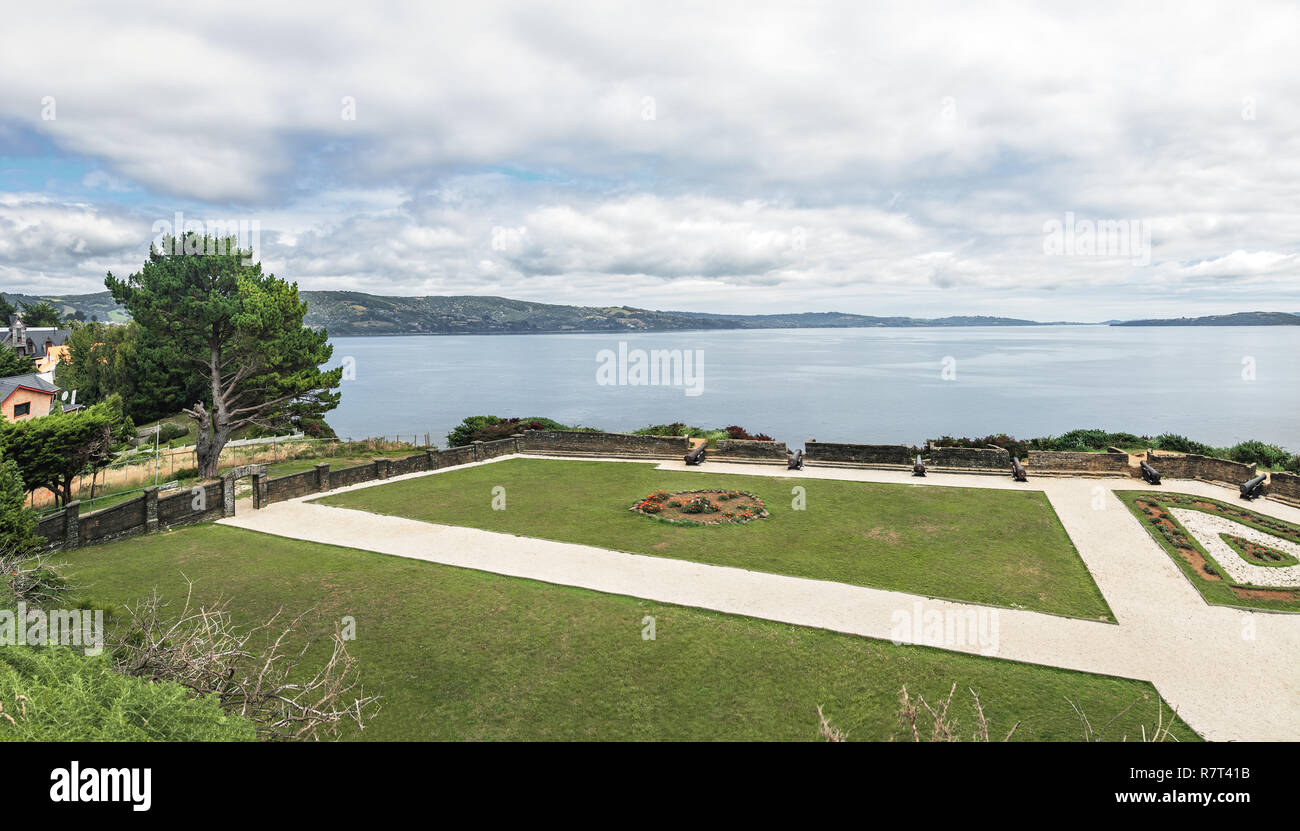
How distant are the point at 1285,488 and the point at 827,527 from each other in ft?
46.9

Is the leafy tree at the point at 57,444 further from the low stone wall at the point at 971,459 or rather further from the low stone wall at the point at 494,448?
the low stone wall at the point at 971,459

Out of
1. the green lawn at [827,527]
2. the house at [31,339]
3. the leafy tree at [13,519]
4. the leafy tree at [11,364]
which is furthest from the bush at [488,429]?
the house at [31,339]

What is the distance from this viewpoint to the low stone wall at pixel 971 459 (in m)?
22.9

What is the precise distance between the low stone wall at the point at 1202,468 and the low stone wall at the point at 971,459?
4.78 meters

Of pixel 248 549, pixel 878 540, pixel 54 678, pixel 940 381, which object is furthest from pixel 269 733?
pixel 940 381

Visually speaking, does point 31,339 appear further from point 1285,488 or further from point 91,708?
point 1285,488

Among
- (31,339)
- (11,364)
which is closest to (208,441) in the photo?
(11,364)

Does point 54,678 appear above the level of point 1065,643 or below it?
above

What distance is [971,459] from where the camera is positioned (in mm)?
23188

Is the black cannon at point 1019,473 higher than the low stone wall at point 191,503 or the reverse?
higher
